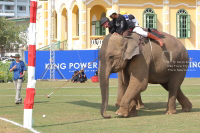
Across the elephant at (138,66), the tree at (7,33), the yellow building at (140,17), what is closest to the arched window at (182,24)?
the yellow building at (140,17)

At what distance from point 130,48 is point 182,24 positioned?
3137 centimetres

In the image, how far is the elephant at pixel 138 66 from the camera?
39.6ft

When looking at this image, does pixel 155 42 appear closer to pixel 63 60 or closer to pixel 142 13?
pixel 63 60

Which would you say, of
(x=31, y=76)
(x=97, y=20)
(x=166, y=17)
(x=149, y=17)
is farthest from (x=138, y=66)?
(x=97, y=20)

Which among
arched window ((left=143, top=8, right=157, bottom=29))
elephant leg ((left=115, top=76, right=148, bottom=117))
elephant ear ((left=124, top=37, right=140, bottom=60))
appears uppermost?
arched window ((left=143, top=8, right=157, bottom=29))

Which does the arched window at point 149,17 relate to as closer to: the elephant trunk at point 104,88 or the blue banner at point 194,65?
the blue banner at point 194,65

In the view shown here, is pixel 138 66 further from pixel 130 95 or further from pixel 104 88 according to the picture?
pixel 104 88

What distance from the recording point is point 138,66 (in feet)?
41.0

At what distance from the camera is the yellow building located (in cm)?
3994

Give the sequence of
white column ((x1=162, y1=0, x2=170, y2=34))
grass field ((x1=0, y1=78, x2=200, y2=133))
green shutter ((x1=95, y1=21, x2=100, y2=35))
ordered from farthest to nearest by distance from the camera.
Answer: green shutter ((x1=95, y1=21, x2=100, y2=35)), white column ((x1=162, y1=0, x2=170, y2=34)), grass field ((x1=0, y1=78, x2=200, y2=133))

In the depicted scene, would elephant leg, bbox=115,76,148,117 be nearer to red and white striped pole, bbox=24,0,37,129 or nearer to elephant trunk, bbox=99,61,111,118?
elephant trunk, bbox=99,61,111,118

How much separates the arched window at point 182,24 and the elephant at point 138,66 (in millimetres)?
28738

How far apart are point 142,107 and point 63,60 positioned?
71.4ft

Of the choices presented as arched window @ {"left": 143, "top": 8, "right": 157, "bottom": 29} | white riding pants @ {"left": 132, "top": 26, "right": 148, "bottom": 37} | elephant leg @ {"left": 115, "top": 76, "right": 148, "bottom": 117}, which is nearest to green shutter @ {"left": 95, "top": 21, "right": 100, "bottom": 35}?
arched window @ {"left": 143, "top": 8, "right": 157, "bottom": 29}
